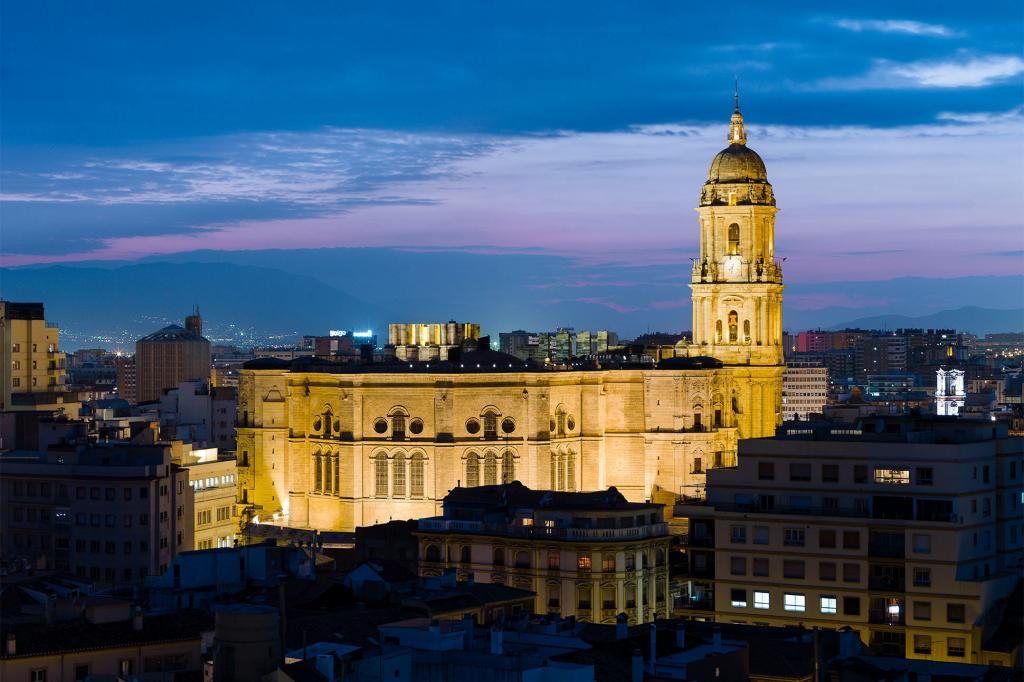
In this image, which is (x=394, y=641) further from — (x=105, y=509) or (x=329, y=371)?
(x=329, y=371)

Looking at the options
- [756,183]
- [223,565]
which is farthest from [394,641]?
[756,183]

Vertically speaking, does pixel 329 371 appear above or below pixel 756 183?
below

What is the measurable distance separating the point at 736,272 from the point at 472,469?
25.0 m

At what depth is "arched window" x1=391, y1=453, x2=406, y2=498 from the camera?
12268cm

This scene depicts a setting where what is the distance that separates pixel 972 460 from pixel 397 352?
274 feet

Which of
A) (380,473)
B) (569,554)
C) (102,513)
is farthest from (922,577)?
(380,473)

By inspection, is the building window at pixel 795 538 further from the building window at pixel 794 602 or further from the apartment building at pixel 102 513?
the apartment building at pixel 102 513

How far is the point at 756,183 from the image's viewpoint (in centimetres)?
13912

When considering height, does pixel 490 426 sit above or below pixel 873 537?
above

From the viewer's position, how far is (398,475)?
123 metres

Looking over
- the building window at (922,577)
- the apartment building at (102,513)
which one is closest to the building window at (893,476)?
the building window at (922,577)

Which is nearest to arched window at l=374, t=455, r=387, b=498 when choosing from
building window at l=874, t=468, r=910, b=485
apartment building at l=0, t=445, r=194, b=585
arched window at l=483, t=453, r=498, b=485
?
arched window at l=483, t=453, r=498, b=485

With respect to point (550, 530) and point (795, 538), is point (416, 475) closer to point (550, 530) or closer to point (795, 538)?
point (550, 530)

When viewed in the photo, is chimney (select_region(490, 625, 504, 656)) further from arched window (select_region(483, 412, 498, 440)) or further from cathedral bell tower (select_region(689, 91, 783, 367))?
cathedral bell tower (select_region(689, 91, 783, 367))
